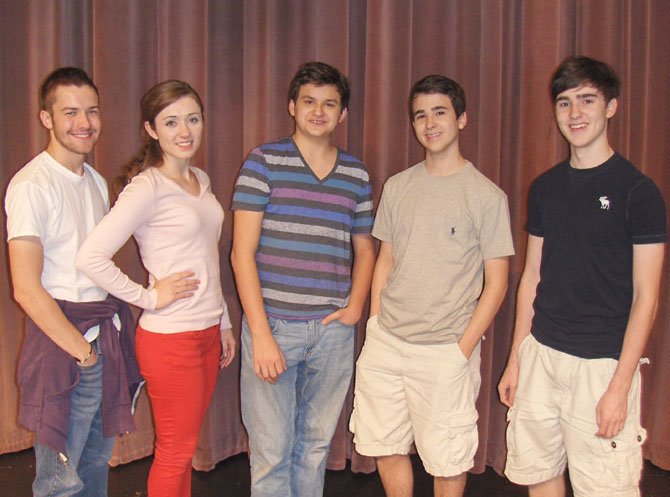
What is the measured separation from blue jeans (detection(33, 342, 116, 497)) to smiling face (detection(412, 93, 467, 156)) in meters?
1.24

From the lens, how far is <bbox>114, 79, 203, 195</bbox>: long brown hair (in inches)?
72.5

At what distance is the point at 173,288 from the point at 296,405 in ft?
2.18

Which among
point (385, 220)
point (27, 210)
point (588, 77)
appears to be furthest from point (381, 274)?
point (27, 210)

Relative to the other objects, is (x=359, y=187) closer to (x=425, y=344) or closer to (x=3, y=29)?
(x=425, y=344)

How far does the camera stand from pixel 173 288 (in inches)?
70.9

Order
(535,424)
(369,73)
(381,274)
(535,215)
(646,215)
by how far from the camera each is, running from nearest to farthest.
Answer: (646,215) < (535,424) < (535,215) < (381,274) < (369,73)

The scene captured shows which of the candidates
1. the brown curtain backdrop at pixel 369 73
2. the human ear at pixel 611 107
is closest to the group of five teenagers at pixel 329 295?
the human ear at pixel 611 107

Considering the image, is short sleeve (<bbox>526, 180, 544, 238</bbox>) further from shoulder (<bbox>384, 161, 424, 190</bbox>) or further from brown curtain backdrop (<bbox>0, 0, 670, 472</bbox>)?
brown curtain backdrop (<bbox>0, 0, 670, 472</bbox>)

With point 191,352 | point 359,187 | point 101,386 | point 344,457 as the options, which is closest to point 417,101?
point 359,187

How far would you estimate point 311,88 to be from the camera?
200 centimetres

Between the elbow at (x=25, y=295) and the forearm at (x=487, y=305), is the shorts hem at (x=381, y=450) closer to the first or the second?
the forearm at (x=487, y=305)

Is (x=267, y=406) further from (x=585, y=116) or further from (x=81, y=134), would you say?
(x=585, y=116)

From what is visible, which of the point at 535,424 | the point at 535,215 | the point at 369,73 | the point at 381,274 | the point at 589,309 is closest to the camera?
the point at 589,309

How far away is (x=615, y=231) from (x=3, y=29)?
260 centimetres
